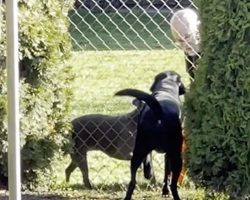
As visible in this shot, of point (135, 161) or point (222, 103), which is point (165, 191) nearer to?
point (135, 161)

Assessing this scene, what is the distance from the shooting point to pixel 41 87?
17.3 feet

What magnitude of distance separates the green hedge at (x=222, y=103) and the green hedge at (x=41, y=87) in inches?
44.9

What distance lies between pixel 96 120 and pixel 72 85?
0.45m

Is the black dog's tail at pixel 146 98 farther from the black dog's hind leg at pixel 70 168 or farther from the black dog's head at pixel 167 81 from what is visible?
the black dog's hind leg at pixel 70 168

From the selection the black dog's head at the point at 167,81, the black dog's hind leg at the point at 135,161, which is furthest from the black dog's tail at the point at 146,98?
the black dog's head at the point at 167,81

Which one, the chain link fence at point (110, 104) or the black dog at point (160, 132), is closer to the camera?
the black dog at point (160, 132)

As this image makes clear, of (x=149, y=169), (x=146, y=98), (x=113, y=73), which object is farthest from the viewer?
(x=113, y=73)

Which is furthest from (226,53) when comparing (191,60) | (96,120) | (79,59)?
(79,59)

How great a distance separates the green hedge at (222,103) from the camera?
4.15 metres

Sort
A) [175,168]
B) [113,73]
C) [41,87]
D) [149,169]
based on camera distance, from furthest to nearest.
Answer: [113,73] < [149,169] < [41,87] < [175,168]

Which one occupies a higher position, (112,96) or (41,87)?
(112,96)

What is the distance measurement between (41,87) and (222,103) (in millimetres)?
1475

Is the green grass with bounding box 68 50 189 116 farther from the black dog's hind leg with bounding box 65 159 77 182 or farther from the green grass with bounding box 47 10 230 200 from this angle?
the black dog's hind leg with bounding box 65 159 77 182

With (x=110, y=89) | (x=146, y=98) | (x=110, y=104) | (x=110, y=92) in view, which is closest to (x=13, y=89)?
(x=146, y=98)
